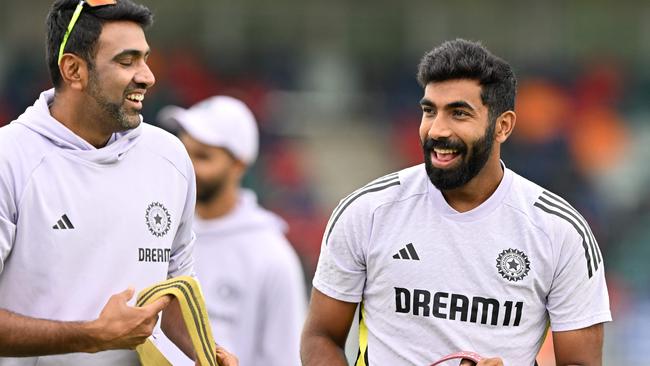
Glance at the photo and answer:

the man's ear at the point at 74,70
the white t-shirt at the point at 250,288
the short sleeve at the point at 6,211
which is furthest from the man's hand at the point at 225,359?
the white t-shirt at the point at 250,288

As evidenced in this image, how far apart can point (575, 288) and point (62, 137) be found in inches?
69.9

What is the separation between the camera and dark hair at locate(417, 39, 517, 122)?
4.48 meters

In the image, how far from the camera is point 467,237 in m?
4.51

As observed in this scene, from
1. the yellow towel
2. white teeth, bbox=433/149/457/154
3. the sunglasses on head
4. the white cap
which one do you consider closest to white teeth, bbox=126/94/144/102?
the sunglasses on head

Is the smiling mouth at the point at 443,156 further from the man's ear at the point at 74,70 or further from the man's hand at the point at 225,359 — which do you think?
the man's ear at the point at 74,70

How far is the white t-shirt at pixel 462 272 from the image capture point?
4.43m

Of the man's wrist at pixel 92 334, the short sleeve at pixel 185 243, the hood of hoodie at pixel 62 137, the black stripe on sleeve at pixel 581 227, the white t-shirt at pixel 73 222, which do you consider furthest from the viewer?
the short sleeve at pixel 185 243

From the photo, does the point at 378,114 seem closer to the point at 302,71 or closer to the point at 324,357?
the point at 302,71

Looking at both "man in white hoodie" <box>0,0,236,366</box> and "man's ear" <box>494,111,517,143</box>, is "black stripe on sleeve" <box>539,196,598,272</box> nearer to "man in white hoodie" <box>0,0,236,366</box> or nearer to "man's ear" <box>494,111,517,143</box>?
"man's ear" <box>494,111,517,143</box>

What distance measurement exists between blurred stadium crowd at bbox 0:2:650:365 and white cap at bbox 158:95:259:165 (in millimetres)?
8309

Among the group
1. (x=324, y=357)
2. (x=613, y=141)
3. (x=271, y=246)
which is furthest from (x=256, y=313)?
(x=613, y=141)

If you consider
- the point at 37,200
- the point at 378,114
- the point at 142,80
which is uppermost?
the point at 142,80

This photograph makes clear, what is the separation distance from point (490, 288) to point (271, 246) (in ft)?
8.38

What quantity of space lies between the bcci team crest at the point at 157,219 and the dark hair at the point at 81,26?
0.52m
